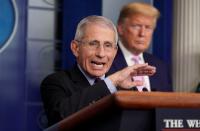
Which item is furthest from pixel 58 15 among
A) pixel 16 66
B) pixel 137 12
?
pixel 137 12

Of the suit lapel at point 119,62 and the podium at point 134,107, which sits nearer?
the podium at point 134,107

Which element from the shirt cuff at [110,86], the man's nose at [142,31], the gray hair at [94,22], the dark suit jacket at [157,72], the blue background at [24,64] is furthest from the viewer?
the blue background at [24,64]


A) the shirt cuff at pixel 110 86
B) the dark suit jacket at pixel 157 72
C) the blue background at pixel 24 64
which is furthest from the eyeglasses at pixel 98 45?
the blue background at pixel 24 64

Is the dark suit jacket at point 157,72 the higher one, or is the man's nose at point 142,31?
the man's nose at point 142,31

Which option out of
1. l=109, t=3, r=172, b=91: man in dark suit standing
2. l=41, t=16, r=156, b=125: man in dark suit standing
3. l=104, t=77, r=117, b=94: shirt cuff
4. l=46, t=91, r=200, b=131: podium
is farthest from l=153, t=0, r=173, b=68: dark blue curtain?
l=46, t=91, r=200, b=131: podium

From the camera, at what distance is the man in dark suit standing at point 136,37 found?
312 centimetres

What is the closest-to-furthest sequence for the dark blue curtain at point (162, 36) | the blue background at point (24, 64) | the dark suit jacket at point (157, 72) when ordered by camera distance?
the dark suit jacket at point (157, 72), the blue background at point (24, 64), the dark blue curtain at point (162, 36)

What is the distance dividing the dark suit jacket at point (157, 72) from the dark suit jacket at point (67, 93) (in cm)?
61

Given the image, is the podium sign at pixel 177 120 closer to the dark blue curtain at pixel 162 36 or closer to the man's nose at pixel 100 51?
the man's nose at pixel 100 51

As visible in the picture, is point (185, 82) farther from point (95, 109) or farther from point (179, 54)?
point (95, 109)

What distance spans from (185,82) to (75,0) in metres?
1.09

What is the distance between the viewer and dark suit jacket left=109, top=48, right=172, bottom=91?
295cm

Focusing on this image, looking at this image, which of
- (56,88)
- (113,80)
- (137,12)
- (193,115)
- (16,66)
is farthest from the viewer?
(16,66)

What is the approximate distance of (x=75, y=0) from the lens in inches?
181
